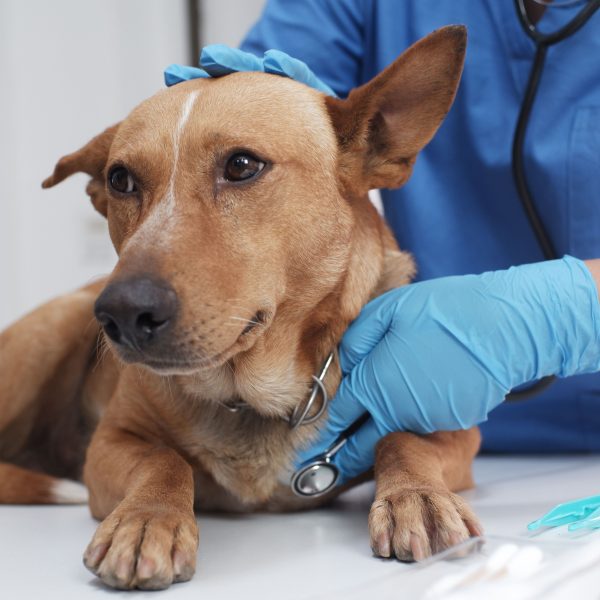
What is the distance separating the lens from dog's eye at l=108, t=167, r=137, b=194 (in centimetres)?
140

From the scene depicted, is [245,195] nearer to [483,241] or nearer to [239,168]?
[239,168]

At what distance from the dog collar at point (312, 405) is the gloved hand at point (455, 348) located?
2cm

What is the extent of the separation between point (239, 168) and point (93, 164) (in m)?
0.44

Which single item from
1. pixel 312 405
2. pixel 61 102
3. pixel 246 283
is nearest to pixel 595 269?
pixel 312 405

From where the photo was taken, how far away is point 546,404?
1.90m

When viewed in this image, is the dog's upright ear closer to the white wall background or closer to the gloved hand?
the gloved hand

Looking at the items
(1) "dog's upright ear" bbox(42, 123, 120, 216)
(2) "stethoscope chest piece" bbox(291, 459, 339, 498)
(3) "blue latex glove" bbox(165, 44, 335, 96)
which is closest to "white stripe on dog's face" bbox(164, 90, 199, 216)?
(3) "blue latex glove" bbox(165, 44, 335, 96)

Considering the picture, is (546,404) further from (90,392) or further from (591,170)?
(90,392)

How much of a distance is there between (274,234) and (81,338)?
3.03 feet

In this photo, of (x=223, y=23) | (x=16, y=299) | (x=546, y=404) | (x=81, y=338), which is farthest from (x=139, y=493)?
(x=223, y=23)

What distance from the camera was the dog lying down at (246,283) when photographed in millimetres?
1125

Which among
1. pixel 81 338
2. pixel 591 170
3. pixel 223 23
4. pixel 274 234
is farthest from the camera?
pixel 223 23

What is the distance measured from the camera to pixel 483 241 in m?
1.95

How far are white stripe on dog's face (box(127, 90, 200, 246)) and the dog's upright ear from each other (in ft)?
0.82
